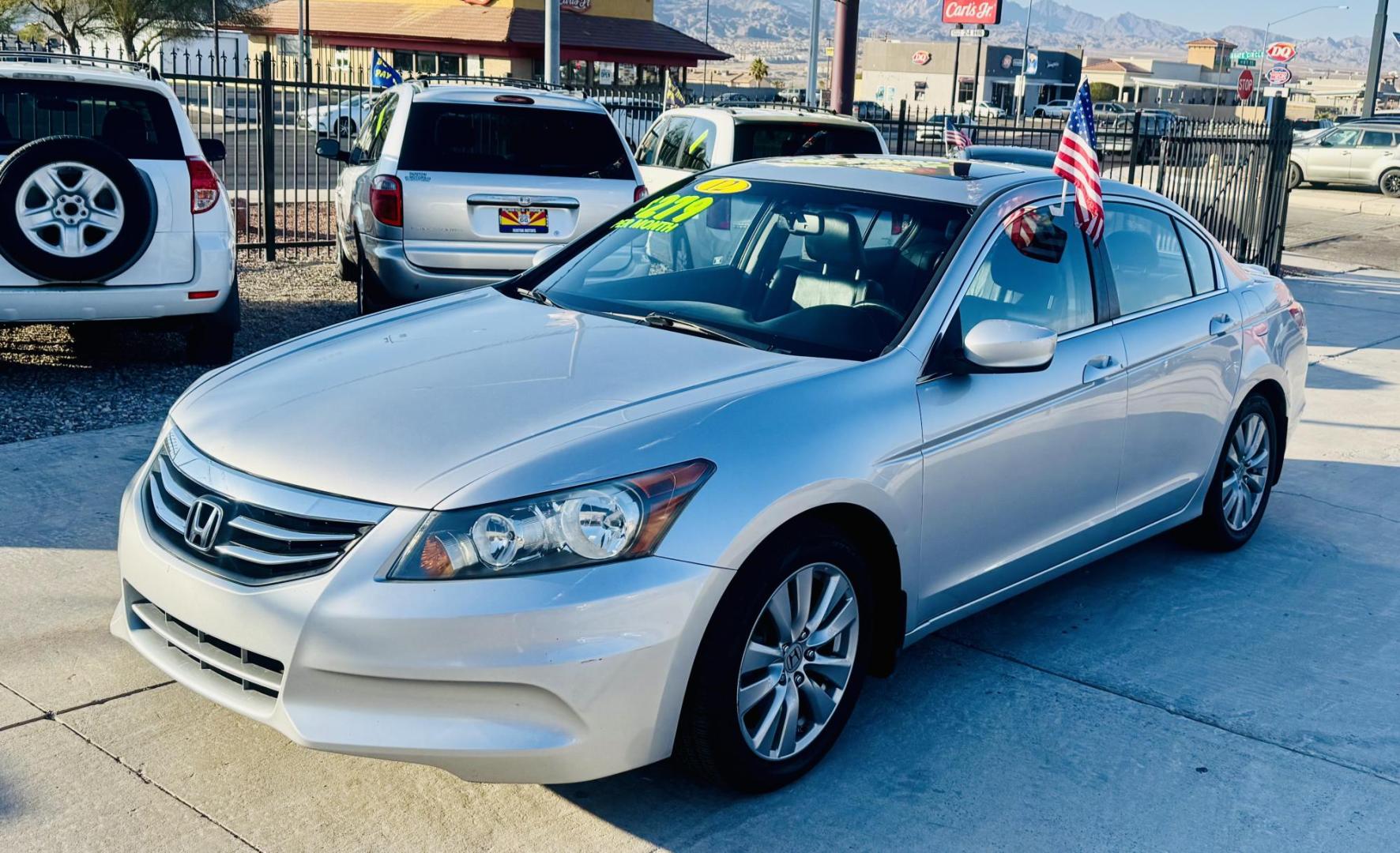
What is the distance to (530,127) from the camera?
9.05 m

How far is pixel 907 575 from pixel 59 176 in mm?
5069

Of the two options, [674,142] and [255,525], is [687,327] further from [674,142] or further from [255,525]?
[674,142]

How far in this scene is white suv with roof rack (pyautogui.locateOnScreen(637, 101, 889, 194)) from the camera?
10586 millimetres

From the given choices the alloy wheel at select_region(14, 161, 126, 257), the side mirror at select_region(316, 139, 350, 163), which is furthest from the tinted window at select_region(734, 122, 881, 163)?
the alloy wheel at select_region(14, 161, 126, 257)

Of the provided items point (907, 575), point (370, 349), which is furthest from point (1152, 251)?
point (370, 349)

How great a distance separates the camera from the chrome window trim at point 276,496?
10.3ft

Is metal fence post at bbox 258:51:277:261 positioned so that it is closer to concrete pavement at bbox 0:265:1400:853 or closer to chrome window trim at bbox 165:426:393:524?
concrete pavement at bbox 0:265:1400:853

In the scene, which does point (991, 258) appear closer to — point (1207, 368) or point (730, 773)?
point (1207, 368)

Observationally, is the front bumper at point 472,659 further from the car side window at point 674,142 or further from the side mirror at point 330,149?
the car side window at point 674,142

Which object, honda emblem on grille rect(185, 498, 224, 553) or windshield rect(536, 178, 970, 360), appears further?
windshield rect(536, 178, 970, 360)

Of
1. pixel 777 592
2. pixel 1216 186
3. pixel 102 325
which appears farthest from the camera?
pixel 1216 186

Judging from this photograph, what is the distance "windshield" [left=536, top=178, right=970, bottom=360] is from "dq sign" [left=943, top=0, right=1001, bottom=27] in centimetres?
4569

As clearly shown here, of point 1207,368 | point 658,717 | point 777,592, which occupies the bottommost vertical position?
point 658,717

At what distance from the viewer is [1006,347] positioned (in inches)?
156
